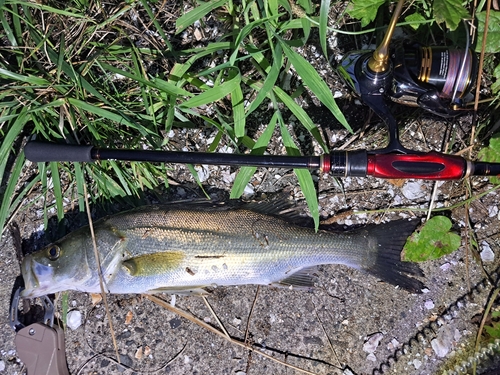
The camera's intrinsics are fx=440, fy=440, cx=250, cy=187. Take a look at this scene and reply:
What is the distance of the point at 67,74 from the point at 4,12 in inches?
23.7

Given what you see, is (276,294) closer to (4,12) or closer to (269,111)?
(269,111)

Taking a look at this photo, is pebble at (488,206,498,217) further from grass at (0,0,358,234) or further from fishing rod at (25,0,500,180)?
grass at (0,0,358,234)

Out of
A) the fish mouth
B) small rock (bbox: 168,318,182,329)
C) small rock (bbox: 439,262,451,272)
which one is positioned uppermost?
the fish mouth

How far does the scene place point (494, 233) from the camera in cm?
288

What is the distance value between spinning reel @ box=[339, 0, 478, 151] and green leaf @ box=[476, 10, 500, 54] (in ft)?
1.22

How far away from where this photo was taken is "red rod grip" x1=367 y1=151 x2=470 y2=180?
2.14 m

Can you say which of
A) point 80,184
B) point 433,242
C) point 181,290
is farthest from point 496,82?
point 80,184

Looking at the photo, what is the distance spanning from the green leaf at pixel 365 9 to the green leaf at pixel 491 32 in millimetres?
597

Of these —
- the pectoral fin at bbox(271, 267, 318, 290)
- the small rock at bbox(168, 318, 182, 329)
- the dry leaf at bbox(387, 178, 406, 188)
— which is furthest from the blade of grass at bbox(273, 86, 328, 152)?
the small rock at bbox(168, 318, 182, 329)

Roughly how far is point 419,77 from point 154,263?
5.75 feet

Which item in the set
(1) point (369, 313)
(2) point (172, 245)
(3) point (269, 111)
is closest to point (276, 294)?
(1) point (369, 313)

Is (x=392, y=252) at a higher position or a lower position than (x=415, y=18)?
lower

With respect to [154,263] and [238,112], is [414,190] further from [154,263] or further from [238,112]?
[154,263]

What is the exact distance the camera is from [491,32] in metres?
2.60
